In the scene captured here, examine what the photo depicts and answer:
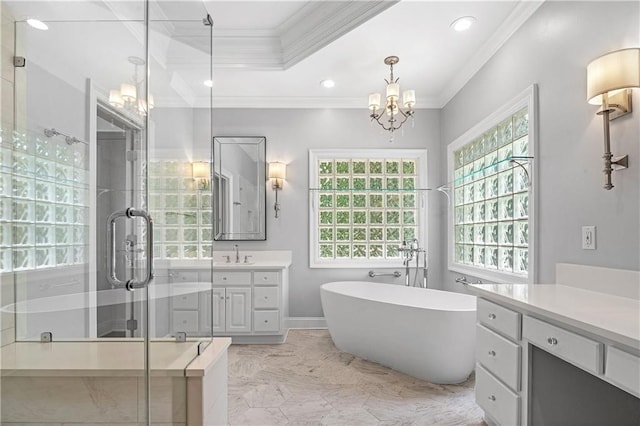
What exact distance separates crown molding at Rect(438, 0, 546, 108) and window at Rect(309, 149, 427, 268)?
0.81 metres

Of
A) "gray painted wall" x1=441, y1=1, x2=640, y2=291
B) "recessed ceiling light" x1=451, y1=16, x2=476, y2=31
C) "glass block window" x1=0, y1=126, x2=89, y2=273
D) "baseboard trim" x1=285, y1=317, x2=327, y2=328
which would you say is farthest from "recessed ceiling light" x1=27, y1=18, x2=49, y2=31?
"baseboard trim" x1=285, y1=317, x2=327, y2=328

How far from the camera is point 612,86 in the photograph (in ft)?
5.24

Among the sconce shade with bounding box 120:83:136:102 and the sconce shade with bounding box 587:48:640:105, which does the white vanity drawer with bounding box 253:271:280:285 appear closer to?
the sconce shade with bounding box 120:83:136:102

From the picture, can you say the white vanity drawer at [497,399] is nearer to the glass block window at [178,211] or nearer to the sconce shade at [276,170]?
the glass block window at [178,211]

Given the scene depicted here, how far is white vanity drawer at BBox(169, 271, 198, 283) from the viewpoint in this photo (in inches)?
64.9

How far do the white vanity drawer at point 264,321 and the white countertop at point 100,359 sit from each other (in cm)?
209

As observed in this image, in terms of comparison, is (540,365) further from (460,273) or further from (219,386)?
(460,273)

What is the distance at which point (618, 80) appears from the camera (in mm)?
1580

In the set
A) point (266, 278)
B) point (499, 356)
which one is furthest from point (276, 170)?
point (499, 356)

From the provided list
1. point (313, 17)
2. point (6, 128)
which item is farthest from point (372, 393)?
point (313, 17)

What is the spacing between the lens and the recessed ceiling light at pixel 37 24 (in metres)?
1.25

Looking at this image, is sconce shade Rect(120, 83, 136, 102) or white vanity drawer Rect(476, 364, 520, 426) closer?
sconce shade Rect(120, 83, 136, 102)

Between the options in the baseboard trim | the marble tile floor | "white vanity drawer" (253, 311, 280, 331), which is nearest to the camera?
the marble tile floor

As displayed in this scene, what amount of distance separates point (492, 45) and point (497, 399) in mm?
2557
